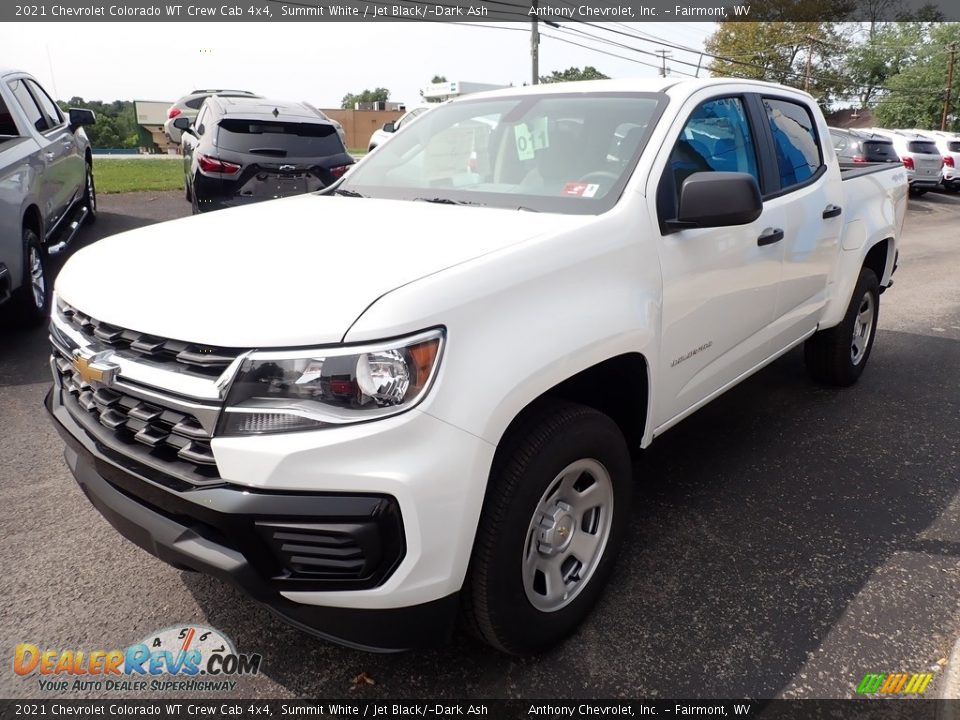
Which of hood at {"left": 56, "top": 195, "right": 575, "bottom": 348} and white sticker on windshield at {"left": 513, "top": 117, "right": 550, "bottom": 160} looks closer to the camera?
hood at {"left": 56, "top": 195, "right": 575, "bottom": 348}

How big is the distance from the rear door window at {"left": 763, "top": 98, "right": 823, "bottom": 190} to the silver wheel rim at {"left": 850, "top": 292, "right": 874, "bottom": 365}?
1200mm

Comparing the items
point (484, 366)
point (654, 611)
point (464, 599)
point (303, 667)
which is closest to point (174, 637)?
point (303, 667)

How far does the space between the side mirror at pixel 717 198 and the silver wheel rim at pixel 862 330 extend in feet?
8.81

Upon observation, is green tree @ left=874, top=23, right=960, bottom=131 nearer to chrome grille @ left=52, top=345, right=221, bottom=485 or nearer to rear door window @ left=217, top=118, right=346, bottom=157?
rear door window @ left=217, top=118, right=346, bottom=157

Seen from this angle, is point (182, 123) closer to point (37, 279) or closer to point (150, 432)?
point (37, 279)

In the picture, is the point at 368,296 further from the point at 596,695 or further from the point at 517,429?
the point at 596,695

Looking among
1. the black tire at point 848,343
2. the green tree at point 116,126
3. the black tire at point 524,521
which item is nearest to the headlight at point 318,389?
the black tire at point 524,521

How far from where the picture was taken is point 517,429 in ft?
7.12

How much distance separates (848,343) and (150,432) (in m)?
4.29

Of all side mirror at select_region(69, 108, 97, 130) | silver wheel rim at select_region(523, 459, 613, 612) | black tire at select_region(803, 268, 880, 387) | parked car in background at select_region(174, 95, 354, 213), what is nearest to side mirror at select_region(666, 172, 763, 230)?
silver wheel rim at select_region(523, 459, 613, 612)

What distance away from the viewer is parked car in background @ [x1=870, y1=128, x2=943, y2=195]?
19.3 m

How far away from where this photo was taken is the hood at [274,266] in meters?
1.86

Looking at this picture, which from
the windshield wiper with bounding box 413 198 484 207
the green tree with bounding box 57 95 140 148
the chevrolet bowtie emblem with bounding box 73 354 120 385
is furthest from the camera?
the green tree with bounding box 57 95 140 148

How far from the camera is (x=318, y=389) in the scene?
5.96 feet
